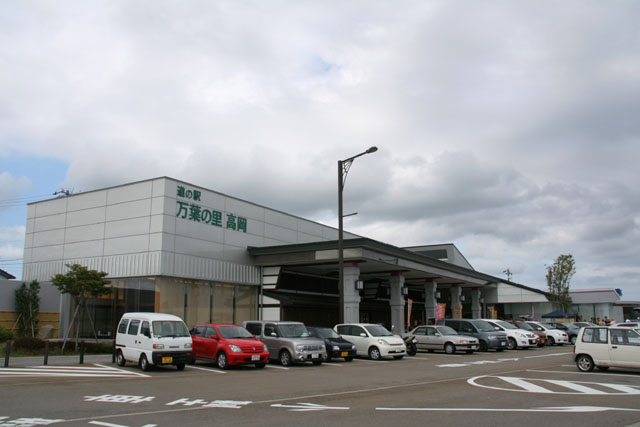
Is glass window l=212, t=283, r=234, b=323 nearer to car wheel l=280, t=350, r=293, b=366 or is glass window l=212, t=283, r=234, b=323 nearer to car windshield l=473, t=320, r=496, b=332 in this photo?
car wheel l=280, t=350, r=293, b=366

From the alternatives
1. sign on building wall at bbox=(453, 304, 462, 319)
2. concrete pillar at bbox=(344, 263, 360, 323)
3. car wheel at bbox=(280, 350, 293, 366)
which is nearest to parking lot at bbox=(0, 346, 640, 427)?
car wheel at bbox=(280, 350, 293, 366)

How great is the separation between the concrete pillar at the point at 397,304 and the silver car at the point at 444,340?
292 inches

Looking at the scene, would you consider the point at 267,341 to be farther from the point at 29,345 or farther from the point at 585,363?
the point at 29,345

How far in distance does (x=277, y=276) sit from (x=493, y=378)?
19778mm

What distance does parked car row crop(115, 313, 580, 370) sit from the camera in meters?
17.6

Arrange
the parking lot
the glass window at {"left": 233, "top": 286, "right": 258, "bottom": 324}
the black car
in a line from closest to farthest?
the parking lot → the black car → the glass window at {"left": 233, "top": 286, "right": 258, "bottom": 324}


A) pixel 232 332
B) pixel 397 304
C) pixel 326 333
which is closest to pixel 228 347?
pixel 232 332

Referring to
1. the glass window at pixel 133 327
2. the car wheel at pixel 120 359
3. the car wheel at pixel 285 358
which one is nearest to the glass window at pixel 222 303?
the car wheel at pixel 285 358

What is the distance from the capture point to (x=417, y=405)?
10648 mm

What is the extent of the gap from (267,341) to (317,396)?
9335 mm

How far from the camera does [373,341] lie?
77.8 feet

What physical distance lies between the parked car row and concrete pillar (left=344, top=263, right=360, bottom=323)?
422 centimetres

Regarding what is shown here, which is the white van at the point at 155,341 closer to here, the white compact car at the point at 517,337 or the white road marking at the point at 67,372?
the white road marking at the point at 67,372

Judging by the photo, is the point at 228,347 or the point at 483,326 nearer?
the point at 228,347
